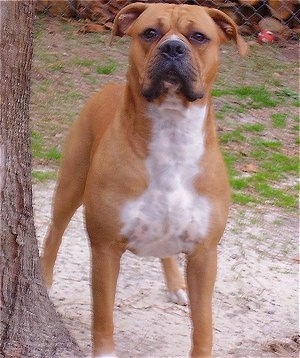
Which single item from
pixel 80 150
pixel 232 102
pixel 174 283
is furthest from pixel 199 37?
pixel 232 102

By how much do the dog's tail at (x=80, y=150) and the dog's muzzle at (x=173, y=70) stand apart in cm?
72

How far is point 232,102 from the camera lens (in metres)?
9.08

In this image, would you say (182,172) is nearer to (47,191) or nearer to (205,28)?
(205,28)

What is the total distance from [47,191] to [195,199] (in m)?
3.01

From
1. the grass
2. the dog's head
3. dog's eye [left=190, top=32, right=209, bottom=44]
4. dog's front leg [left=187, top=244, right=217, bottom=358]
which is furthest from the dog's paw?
the grass

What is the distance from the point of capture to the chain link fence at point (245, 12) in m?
10.5

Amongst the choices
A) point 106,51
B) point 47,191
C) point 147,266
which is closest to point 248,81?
point 106,51

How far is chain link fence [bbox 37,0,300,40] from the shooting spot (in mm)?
10469

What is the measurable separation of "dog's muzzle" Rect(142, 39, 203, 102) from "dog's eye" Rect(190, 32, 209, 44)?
12 centimetres

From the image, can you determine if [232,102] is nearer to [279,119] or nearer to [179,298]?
[279,119]

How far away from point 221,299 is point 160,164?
1489 mm

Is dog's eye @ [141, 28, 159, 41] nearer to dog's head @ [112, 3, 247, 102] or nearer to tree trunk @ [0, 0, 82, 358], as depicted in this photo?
dog's head @ [112, 3, 247, 102]

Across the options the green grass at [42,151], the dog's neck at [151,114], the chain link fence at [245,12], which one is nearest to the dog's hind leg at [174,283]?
the dog's neck at [151,114]

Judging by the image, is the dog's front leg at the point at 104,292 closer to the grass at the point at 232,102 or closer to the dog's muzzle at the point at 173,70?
the dog's muzzle at the point at 173,70
